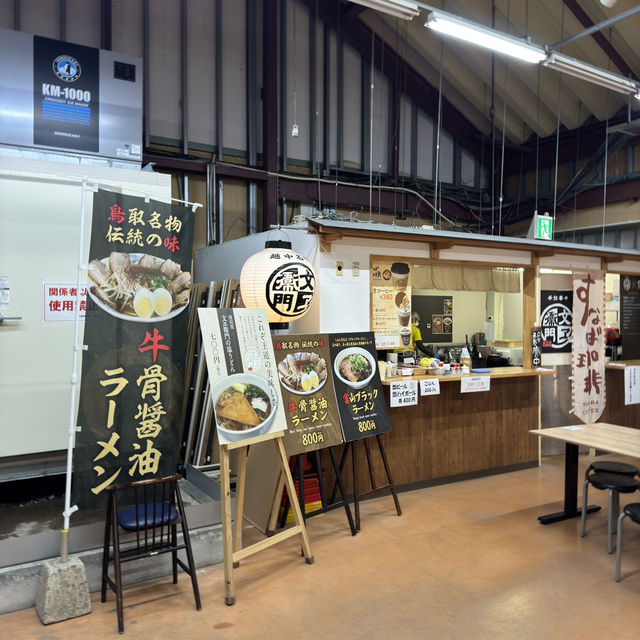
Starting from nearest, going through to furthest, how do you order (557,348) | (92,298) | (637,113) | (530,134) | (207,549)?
(92,298)
(207,549)
(557,348)
(637,113)
(530,134)

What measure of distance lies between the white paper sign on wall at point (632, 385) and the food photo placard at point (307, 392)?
4.53 m

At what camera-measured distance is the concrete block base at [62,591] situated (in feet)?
10.0

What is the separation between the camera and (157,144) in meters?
7.16

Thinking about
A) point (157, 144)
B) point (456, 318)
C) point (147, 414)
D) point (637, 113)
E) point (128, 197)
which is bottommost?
point (147, 414)

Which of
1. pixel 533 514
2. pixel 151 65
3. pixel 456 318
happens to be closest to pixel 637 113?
pixel 456 318

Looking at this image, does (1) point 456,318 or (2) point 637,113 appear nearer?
(2) point 637,113

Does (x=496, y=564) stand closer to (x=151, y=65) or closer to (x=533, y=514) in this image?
(x=533, y=514)

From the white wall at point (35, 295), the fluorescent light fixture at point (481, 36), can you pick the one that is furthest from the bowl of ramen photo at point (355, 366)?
the fluorescent light fixture at point (481, 36)

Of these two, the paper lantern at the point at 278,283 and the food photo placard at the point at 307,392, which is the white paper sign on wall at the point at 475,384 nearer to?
the food photo placard at the point at 307,392

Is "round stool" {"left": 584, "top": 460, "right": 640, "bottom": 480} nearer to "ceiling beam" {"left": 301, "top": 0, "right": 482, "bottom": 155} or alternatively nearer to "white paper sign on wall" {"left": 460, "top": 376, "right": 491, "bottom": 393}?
"white paper sign on wall" {"left": 460, "top": 376, "right": 491, "bottom": 393}

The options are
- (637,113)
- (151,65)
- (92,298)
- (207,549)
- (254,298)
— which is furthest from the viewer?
(637,113)

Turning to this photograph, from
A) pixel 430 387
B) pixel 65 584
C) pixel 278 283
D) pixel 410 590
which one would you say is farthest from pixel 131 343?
pixel 430 387

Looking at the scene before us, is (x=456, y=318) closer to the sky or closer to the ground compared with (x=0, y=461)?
closer to the sky

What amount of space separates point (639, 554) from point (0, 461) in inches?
183
